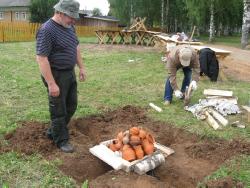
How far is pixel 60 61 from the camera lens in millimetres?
4758

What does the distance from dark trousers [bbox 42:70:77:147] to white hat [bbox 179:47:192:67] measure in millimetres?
2627

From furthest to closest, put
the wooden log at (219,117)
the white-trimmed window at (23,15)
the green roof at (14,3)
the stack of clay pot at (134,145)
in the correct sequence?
1. the white-trimmed window at (23,15)
2. the green roof at (14,3)
3. the wooden log at (219,117)
4. the stack of clay pot at (134,145)

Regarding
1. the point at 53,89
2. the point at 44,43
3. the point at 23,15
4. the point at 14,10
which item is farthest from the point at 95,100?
the point at 23,15

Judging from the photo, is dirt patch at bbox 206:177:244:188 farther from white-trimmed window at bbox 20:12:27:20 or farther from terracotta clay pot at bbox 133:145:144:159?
white-trimmed window at bbox 20:12:27:20

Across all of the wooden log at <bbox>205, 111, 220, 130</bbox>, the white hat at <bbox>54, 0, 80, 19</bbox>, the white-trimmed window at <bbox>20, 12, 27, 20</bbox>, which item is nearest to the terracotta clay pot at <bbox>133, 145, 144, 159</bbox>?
the white hat at <bbox>54, 0, 80, 19</bbox>

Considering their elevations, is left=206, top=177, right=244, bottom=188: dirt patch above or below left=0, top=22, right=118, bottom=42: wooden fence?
below

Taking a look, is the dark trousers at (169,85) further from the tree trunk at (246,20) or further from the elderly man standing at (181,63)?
the tree trunk at (246,20)

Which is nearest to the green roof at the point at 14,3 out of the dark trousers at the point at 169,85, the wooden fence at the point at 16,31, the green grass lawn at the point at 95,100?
the wooden fence at the point at 16,31

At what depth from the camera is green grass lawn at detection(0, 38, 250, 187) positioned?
441 centimetres

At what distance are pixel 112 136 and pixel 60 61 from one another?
1621mm

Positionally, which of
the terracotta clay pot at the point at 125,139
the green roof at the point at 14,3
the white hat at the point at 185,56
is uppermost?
the green roof at the point at 14,3

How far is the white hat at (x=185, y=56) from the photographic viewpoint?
→ 23.1 feet

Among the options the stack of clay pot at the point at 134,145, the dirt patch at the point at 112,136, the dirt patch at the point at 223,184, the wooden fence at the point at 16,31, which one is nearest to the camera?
the dirt patch at the point at 223,184

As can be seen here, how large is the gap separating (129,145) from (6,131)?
2008 mm
